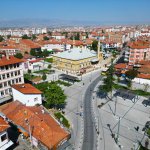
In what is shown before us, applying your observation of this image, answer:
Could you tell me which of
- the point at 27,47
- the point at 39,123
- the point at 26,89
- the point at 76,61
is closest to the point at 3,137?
the point at 39,123

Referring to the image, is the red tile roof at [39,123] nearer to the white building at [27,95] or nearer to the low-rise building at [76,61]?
the white building at [27,95]

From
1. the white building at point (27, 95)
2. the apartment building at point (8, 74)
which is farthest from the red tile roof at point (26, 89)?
the apartment building at point (8, 74)

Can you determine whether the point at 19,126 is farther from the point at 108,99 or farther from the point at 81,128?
the point at 108,99

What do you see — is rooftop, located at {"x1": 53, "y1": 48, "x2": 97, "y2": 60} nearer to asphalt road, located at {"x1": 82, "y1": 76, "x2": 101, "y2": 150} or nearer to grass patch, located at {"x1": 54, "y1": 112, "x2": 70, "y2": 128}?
asphalt road, located at {"x1": 82, "y1": 76, "x2": 101, "y2": 150}

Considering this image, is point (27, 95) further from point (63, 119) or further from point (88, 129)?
point (88, 129)

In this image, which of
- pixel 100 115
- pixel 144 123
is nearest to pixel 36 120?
A: pixel 100 115
